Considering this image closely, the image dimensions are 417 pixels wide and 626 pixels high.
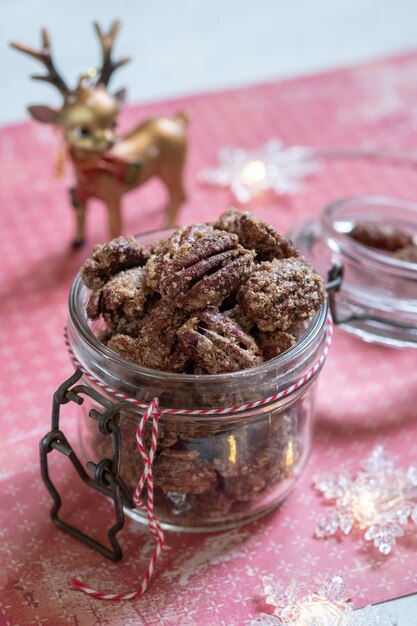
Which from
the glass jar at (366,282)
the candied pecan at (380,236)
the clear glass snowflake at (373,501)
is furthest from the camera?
the candied pecan at (380,236)

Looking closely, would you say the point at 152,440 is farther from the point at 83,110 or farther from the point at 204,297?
the point at 83,110

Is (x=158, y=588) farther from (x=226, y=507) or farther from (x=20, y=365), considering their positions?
(x=20, y=365)

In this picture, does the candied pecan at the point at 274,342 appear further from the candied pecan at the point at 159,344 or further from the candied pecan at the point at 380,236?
the candied pecan at the point at 380,236

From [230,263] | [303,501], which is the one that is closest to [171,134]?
[230,263]

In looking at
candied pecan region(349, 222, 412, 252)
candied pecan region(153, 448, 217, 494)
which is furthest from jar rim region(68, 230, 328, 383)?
candied pecan region(349, 222, 412, 252)

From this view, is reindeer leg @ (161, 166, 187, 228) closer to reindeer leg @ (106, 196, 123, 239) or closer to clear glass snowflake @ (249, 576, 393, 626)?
reindeer leg @ (106, 196, 123, 239)

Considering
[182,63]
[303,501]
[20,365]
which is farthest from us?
[182,63]

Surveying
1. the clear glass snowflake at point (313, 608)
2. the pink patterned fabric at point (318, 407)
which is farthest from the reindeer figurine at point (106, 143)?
the clear glass snowflake at point (313, 608)
